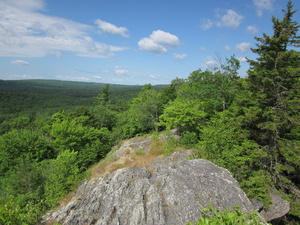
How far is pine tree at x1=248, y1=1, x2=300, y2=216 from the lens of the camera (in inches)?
450

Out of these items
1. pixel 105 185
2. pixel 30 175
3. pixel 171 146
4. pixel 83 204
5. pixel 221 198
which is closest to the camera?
pixel 221 198

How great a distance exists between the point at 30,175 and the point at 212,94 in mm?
22918

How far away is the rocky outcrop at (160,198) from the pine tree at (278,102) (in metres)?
4.95

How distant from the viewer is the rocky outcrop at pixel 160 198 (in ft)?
26.0

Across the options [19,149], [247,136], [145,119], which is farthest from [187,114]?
[19,149]

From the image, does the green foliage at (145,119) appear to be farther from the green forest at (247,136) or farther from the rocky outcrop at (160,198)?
the rocky outcrop at (160,198)

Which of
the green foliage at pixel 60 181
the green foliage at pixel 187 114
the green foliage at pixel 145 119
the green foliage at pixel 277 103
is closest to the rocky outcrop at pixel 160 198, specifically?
the green foliage at pixel 277 103

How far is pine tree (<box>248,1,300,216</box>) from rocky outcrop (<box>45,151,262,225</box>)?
16.3 ft

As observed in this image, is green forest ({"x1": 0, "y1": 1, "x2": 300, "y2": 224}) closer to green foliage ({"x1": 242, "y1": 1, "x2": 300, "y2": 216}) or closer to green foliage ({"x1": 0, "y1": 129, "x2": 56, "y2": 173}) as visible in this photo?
green foliage ({"x1": 242, "y1": 1, "x2": 300, "y2": 216})

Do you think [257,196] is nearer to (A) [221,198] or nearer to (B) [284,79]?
(A) [221,198]

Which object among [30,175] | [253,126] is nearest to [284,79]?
[253,126]

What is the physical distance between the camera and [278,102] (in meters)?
11.8

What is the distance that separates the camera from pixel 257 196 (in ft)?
33.6

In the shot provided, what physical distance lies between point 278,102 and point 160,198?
404 inches
